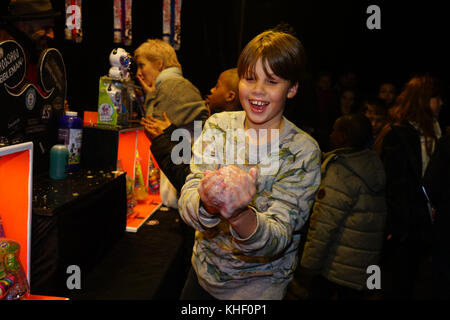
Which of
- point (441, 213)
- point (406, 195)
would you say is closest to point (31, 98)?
point (441, 213)

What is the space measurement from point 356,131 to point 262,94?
4.68 feet

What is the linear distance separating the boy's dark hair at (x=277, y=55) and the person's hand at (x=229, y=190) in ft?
1.44

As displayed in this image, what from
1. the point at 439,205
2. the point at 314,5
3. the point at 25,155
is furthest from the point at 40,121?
the point at 314,5

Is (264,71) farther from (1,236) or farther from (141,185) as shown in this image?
(141,185)

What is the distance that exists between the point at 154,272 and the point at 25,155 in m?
0.84

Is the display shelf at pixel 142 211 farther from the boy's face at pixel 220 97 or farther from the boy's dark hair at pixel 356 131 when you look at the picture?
the boy's dark hair at pixel 356 131

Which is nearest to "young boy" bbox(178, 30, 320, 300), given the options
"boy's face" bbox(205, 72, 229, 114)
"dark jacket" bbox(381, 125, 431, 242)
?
"boy's face" bbox(205, 72, 229, 114)

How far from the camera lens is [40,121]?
158 centimetres

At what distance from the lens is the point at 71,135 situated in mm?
1675

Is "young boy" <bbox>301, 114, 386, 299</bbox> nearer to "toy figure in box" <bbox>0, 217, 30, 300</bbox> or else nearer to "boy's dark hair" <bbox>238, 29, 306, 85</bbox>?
"boy's dark hair" <bbox>238, 29, 306, 85</bbox>

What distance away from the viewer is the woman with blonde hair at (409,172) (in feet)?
8.29

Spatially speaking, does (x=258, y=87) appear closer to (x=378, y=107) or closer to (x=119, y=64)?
(x=119, y=64)

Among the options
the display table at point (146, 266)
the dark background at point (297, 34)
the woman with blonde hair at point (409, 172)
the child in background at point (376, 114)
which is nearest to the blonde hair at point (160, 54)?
the display table at point (146, 266)

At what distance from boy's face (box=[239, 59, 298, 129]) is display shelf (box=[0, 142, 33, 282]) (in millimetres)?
775
